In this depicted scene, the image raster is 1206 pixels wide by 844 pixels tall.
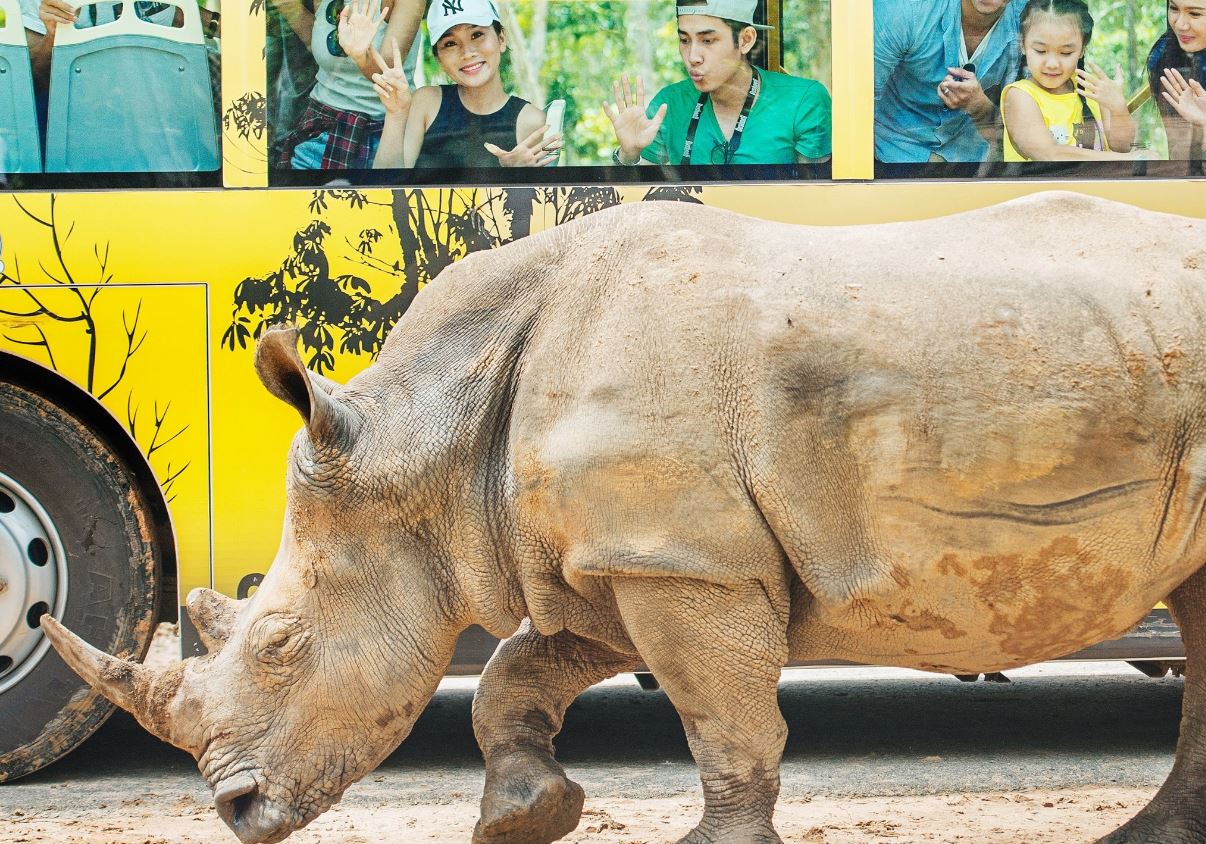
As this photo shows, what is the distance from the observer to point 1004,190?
5.52m

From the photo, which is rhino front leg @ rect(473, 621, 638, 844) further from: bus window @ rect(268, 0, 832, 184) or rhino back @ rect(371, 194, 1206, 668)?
bus window @ rect(268, 0, 832, 184)

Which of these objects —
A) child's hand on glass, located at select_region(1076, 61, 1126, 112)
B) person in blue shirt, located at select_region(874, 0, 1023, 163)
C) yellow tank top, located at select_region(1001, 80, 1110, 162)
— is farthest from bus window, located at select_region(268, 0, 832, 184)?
child's hand on glass, located at select_region(1076, 61, 1126, 112)

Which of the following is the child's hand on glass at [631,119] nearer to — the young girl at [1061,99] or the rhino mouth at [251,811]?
the young girl at [1061,99]

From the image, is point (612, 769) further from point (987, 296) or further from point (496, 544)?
point (987, 296)

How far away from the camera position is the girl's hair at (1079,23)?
5434 mm

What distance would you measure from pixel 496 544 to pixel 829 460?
85 cm

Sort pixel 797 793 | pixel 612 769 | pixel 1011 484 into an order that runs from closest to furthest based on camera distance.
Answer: pixel 1011 484
pixel 797 793
pixel 612 769

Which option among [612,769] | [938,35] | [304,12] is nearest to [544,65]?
[304,12]

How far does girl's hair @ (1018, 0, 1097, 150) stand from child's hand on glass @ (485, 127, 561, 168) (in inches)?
64.2

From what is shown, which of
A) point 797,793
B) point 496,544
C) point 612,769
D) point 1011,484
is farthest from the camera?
point 612,769

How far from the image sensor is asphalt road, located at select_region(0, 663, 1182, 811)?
5.40m

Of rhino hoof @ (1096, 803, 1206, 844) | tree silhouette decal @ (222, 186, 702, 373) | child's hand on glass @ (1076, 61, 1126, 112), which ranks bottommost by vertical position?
rhino hoof @ (1096, 803, 1206, 844)

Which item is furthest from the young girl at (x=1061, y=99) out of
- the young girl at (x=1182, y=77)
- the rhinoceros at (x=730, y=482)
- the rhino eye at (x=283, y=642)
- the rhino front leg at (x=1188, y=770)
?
the rhino eye at (x=283, y=642)

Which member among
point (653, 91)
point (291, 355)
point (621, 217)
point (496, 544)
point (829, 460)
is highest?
point (653, 91)
